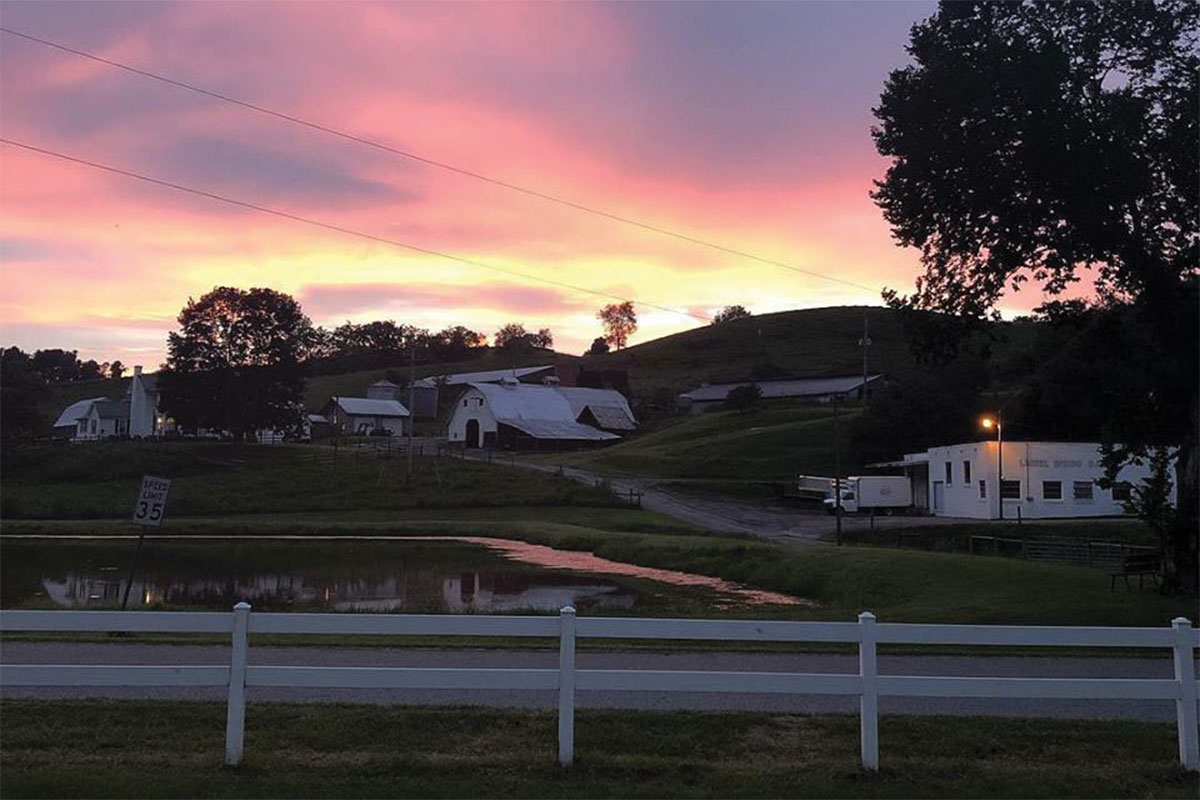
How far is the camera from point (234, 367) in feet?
281

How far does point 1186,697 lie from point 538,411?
92710 mm

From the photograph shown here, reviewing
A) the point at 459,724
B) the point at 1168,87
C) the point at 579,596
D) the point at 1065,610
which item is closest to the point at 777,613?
the point at 1065,610

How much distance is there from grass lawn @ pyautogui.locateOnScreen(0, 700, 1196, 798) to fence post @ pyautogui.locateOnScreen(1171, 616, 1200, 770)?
0.17 metres

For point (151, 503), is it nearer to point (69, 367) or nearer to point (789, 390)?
point (789, 390)

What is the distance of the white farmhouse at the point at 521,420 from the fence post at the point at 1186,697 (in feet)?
281

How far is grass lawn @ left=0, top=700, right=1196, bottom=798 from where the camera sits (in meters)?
6.98

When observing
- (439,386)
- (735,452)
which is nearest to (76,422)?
(439,386)

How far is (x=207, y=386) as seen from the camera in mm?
84375

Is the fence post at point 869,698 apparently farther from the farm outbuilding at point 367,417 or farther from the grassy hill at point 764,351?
the grassy hill at point 764,351

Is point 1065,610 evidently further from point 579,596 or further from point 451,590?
point 451,590

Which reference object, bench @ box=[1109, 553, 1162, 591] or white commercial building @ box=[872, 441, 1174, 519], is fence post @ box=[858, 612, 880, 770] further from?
white commercial building @ box=[872, 441, 1174, 519]

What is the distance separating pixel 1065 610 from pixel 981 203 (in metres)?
8.19

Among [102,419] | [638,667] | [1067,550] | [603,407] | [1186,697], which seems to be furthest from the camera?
[102,419]

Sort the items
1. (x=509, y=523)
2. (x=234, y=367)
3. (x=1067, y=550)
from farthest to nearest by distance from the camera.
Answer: (x=234, y=367)
(x=509, y=523)
(x=1067, y=550)
